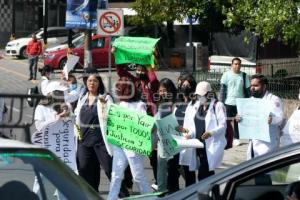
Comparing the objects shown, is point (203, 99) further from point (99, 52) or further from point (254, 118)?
point (99, 52)

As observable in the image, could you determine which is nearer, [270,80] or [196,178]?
[196,178]

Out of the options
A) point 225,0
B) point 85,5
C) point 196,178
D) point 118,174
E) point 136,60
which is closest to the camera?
point 118,174

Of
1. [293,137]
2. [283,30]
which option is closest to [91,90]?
[293,137]

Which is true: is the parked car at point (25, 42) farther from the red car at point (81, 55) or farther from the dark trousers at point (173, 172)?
the dark trousers at point (173, 172)

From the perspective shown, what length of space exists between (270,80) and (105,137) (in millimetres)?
9142

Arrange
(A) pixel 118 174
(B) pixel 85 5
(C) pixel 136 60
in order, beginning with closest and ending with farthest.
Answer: (A) pixel 118 174, (C) pixel 136 60, (B) pixel 85 5

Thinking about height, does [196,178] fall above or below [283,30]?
below

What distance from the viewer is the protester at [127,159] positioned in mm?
8516

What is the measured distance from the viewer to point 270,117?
8734 mm

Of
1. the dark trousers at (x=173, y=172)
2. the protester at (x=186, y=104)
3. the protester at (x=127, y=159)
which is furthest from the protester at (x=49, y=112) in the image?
the protester at (x=186, y=104)

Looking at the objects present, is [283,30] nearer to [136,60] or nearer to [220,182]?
[136,60]

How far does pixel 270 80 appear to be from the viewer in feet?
56.1

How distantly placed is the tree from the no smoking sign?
10.9 feet

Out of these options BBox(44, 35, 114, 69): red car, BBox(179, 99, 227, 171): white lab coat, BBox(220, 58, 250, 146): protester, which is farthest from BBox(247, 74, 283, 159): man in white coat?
BBox(44, 35, 114, 69): red car
